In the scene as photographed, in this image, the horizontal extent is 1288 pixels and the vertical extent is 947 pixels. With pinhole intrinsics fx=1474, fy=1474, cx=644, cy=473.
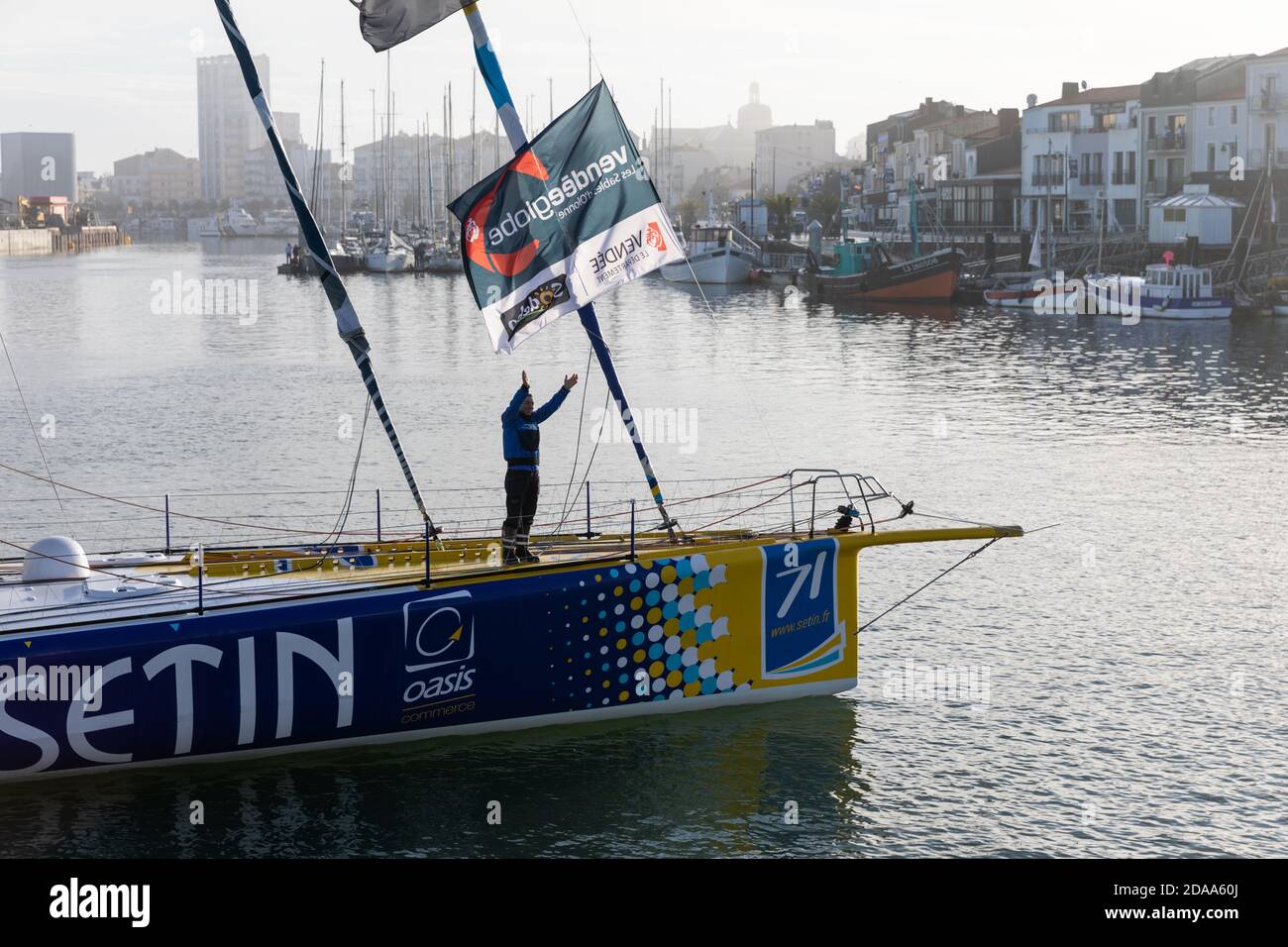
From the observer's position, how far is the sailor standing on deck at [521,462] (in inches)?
603

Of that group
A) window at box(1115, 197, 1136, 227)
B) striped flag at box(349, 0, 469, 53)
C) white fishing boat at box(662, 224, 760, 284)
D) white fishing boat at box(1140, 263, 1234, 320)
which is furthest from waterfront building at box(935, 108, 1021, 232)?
striped flag at box(349, 0, 469, 53)

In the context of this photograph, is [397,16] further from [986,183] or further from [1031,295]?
[986,183]

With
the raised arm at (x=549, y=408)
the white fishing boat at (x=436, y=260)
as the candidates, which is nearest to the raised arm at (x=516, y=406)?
the raised arm at (x=549, y=408)

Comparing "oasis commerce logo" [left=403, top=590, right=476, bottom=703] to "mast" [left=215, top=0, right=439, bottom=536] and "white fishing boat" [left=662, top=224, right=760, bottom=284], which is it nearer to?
"mast" [left=215, top=0, right=439, bottom=536]

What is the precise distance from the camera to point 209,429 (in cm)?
3784

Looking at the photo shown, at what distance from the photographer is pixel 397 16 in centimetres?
1466

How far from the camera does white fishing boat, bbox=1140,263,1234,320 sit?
65312 millimetres

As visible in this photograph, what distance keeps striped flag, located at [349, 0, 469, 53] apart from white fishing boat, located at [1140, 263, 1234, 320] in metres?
57.2

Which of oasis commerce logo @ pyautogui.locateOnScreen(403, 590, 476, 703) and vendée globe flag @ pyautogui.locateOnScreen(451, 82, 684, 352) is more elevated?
vendée globe flag @ pyautogui.locateOnScreen(451, 82, 684, 352)

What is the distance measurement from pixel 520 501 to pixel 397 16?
198 inches
